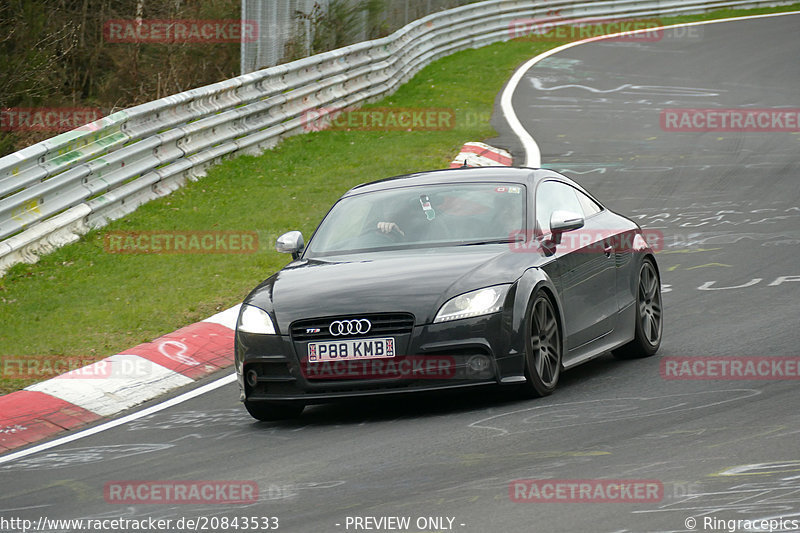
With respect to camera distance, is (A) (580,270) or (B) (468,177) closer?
(A) (580,270)

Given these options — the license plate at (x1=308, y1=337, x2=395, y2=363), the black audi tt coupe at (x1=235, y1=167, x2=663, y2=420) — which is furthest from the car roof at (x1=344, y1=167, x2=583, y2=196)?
the license plate at (x1=308, y1=337, x2=395, y2=363)

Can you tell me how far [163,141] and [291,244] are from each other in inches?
283

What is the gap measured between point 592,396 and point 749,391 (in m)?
0.93

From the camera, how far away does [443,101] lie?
956 inches

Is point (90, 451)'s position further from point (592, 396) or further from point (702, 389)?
point (702, 389)

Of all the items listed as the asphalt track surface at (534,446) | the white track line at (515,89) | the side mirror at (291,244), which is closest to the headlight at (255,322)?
the asphalt track surface at (534,446)

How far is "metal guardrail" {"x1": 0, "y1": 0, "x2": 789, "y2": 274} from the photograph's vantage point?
1297cm

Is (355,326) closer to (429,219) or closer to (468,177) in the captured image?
(429,219)

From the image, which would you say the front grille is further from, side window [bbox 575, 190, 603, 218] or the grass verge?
the grass verge

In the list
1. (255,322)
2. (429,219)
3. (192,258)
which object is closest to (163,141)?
(192,258)

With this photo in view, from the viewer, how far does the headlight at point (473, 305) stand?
25.0 feet

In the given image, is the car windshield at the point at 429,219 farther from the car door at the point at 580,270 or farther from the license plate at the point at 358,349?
the license plate at the point at 358,349

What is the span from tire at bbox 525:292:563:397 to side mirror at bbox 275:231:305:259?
1.91m

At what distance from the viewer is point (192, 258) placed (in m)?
13.5
